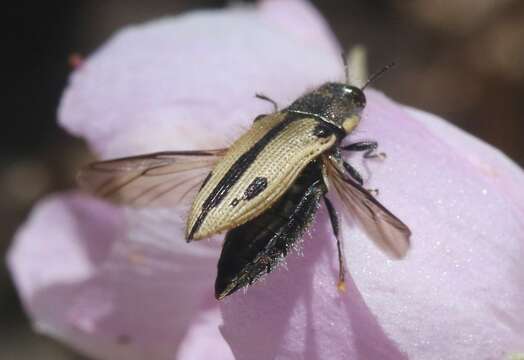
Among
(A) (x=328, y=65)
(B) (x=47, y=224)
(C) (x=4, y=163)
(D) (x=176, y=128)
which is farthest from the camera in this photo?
(C) (x=4, y=163)

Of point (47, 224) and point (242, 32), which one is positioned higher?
point (242, 32)

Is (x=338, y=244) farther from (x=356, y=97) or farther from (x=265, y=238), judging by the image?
(x=356, y=97)

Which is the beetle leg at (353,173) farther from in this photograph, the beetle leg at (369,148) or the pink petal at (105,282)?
the pink petal at (105,282)

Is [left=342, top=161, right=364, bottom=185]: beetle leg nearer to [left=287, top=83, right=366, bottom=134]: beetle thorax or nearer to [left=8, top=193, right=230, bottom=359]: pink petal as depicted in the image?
[left=287, top=83, right=366, bottom=134]: beetle thorax

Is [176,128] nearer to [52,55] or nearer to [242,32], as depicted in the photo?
→ [242,32]

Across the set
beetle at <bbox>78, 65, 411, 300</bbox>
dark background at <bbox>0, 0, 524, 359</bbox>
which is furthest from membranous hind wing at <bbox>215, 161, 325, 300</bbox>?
dark background at <bbox>0, 0, 524, 359</bbox>

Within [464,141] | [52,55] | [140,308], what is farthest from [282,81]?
[52,55]
